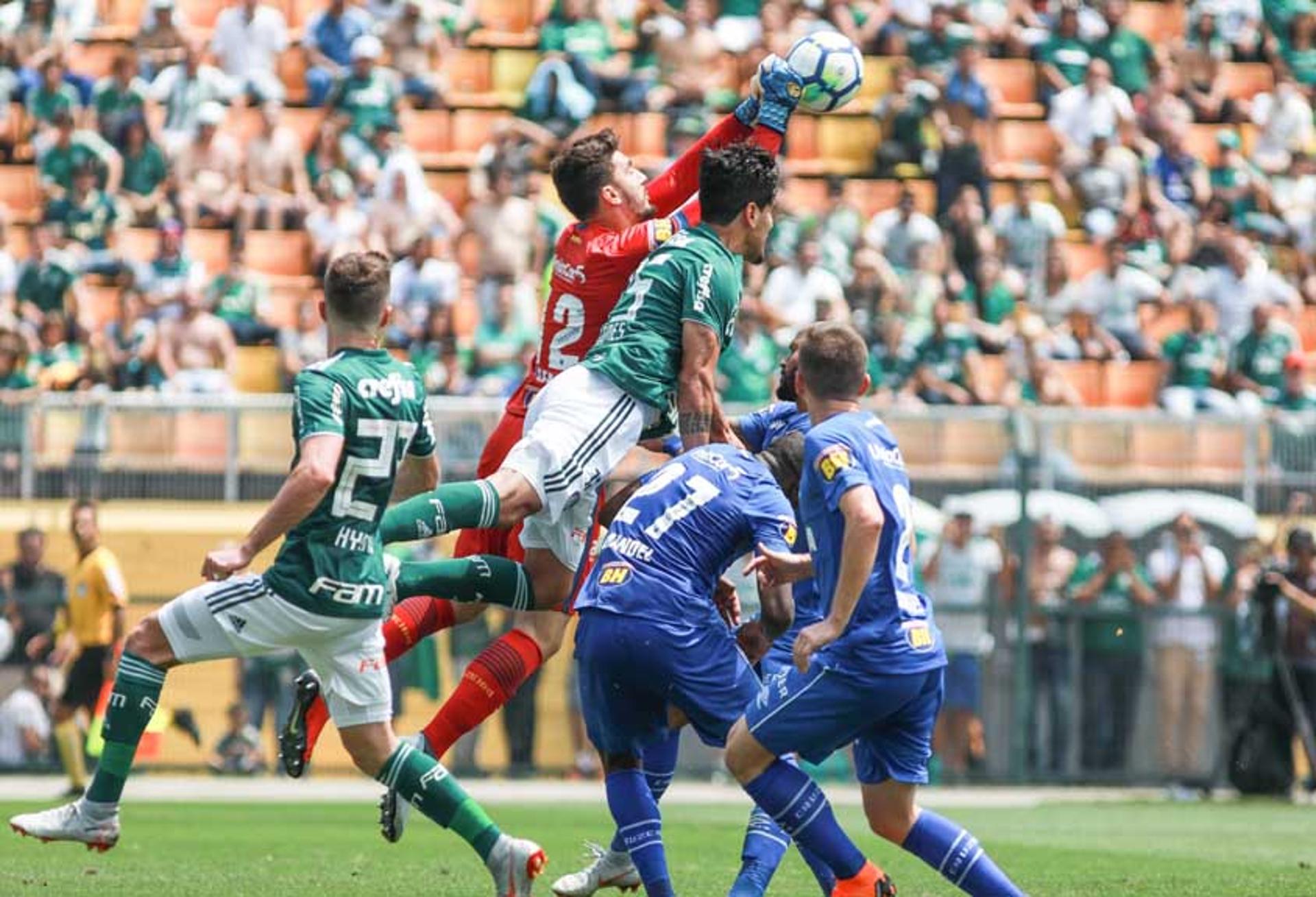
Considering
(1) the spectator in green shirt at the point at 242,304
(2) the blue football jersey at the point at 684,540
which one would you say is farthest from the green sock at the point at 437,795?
(1) the spectator in green shirt at the point at 242,304

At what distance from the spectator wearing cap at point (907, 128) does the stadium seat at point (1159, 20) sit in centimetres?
309

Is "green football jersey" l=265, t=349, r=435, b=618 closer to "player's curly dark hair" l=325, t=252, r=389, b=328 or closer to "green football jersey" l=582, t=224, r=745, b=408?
"player's curly dark hair" l=325, t=252, r=389, b=328

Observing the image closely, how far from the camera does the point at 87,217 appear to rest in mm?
21797

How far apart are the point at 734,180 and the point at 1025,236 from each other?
1288 cm

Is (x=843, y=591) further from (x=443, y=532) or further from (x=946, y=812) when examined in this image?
(x=946, y=812)

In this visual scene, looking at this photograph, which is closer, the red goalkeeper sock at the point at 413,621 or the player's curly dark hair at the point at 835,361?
the player's curly dark hair at the point at 835,361

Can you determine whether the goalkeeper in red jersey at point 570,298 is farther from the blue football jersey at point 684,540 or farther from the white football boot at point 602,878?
the blue football jersey at point 684,540

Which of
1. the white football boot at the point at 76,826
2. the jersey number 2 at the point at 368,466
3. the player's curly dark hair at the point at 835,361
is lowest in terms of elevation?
the white football boot at the point at 76,826

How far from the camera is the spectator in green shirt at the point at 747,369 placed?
1962 centimetres

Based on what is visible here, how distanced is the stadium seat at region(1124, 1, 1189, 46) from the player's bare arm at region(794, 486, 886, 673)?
18175 mm

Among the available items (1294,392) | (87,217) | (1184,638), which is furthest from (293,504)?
(87,217)

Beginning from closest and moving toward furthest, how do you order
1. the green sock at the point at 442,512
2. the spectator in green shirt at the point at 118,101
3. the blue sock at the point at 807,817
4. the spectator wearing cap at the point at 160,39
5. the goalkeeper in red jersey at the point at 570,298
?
the blue sock at the point at 807,817
the green sock at the point at 442,512
the goalkeeper in red jersey at the point at 570,298
the spectator in green shirt at the point at 118,101
the spectator wearing cap at the point at 160,39

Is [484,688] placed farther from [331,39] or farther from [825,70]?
[331,39]

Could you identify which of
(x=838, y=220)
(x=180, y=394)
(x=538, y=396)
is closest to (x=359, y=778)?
(x=180, y=394)
